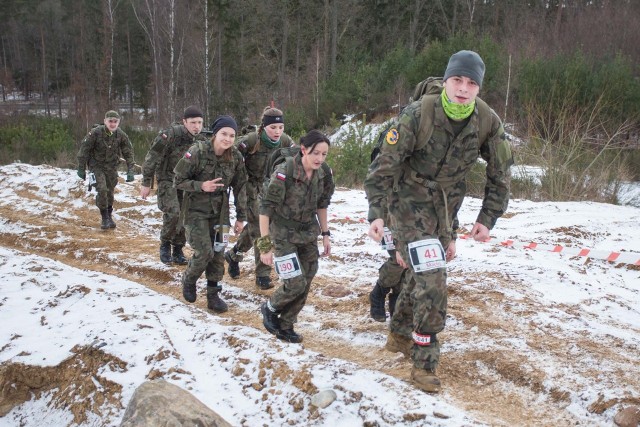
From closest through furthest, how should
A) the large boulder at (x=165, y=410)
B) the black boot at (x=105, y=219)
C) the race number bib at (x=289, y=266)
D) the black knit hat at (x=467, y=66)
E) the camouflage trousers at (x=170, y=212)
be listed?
1. the large boulder at (x=165, y=410)
2. the black knit hat at (x=467, y=66)
3. the race number bib at (x=289, y=266)
4. the camouflage trousers at (x=170, y=212)
5. the black boot at (x=105, y=219)

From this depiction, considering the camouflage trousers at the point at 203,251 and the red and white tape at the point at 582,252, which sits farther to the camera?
the red and white tape at the point at 582,252

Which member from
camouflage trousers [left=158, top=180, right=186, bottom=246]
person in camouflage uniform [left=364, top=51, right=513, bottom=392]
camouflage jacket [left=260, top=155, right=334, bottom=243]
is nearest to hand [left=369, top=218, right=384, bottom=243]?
person in camouflage uniform [left=364, top=51, right=513, bottom=392]

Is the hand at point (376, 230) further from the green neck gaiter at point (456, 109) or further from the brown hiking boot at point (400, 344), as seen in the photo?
the brown hiking boot at point (400, 344)

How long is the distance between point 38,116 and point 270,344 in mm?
31584

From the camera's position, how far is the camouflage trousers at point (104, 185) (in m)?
9.78

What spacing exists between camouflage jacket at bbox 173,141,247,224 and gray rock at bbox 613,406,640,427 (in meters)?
3.91

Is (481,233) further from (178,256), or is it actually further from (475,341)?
(178,256)

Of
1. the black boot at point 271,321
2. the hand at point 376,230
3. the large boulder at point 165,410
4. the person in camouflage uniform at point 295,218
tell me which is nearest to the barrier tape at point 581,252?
the person in camouflage uniform at point 295,218

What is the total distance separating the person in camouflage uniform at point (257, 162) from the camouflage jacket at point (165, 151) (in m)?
1.17

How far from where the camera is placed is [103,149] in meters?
9.71

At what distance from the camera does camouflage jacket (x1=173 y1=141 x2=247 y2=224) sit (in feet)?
18.5

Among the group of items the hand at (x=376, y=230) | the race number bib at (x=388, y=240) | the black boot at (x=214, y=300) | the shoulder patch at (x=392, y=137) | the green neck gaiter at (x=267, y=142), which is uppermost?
the shoulder patch at (x=392, y=137)

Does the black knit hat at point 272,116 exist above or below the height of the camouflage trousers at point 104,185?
above

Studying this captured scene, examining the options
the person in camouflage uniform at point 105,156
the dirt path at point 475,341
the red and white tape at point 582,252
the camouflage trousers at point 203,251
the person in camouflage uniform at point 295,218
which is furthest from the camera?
the person in camouflage uniform at point 105,156
